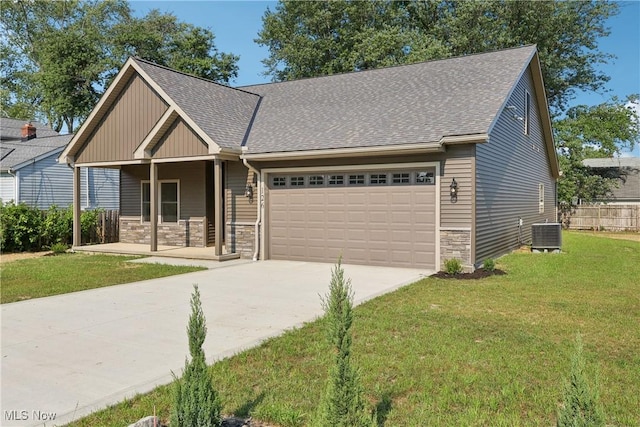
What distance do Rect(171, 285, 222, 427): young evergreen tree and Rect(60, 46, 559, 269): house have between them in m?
7.44

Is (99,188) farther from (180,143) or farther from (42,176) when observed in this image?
(180,143)

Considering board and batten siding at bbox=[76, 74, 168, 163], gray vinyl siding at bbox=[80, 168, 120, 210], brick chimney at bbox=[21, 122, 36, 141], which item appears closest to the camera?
board and batten siding at bbox=[76, 74, 168, 163]

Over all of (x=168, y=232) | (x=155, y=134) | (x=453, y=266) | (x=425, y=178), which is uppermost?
(x=155, y=134)

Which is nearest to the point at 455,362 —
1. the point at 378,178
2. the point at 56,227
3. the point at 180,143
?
the point at 378,178

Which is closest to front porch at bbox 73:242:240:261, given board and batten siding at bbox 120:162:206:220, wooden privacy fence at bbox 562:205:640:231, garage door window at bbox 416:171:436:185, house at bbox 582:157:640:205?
board and batten siding at bbox 120:162:206:220

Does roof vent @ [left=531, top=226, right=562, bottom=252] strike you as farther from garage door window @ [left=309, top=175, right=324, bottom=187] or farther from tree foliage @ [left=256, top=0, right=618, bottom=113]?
tree foliage @ [left=256, top=0, right=618, bottom=113]

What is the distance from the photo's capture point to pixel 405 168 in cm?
1092

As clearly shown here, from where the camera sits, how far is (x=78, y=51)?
28.0m

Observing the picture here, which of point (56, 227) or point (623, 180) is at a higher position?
point (623, 180)

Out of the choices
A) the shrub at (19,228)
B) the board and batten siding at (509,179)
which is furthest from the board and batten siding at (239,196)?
the shrub at (19,228)

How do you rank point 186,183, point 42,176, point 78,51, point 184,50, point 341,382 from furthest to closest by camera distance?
point 184,50
point 78,51
point 42,176
point 186,183
point 341,382

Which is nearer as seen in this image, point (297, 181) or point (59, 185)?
point (297, 181)

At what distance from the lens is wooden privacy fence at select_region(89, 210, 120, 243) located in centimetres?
1670

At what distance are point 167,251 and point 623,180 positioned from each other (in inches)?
1202
